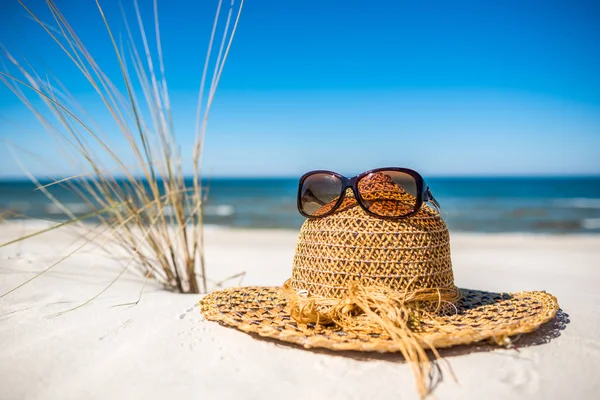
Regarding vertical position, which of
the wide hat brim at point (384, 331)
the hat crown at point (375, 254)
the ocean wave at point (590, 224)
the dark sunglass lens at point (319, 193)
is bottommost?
the ocean wave at point (590, 224)

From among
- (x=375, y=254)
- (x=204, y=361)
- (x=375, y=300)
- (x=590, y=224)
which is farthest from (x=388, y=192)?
(x=590, y=224)

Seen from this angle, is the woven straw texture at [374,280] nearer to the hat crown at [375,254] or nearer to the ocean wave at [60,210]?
the hat crown at [375,254]

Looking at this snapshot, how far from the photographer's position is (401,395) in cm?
121

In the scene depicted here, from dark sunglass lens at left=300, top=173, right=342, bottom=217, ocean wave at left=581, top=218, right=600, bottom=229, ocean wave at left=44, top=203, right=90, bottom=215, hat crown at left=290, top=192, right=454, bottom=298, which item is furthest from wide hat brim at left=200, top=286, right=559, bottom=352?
ocean wave at left=44, top=203, right=90, bottom=215

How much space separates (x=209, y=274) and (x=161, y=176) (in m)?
1.35

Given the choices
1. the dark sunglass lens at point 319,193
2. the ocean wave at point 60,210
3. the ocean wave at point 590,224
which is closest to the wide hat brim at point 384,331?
the dark sunglass lens at point 319,193

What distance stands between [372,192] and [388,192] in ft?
0.24

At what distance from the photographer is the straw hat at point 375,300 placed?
1.35 m

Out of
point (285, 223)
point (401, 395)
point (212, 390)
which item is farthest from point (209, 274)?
point (285, 223)

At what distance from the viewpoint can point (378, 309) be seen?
4.64ft

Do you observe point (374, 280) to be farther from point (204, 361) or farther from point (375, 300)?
point (204, 361)

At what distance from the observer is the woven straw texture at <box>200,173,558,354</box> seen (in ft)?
4.69

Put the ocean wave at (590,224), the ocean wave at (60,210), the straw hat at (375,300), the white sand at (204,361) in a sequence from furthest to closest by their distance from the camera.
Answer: the ocean wave at (60,210)
the ocean wave at (590,224)
the straw hat at (375,300)
the white sand at (204,361)

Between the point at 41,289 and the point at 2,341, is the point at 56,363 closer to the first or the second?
the point at 2,341
